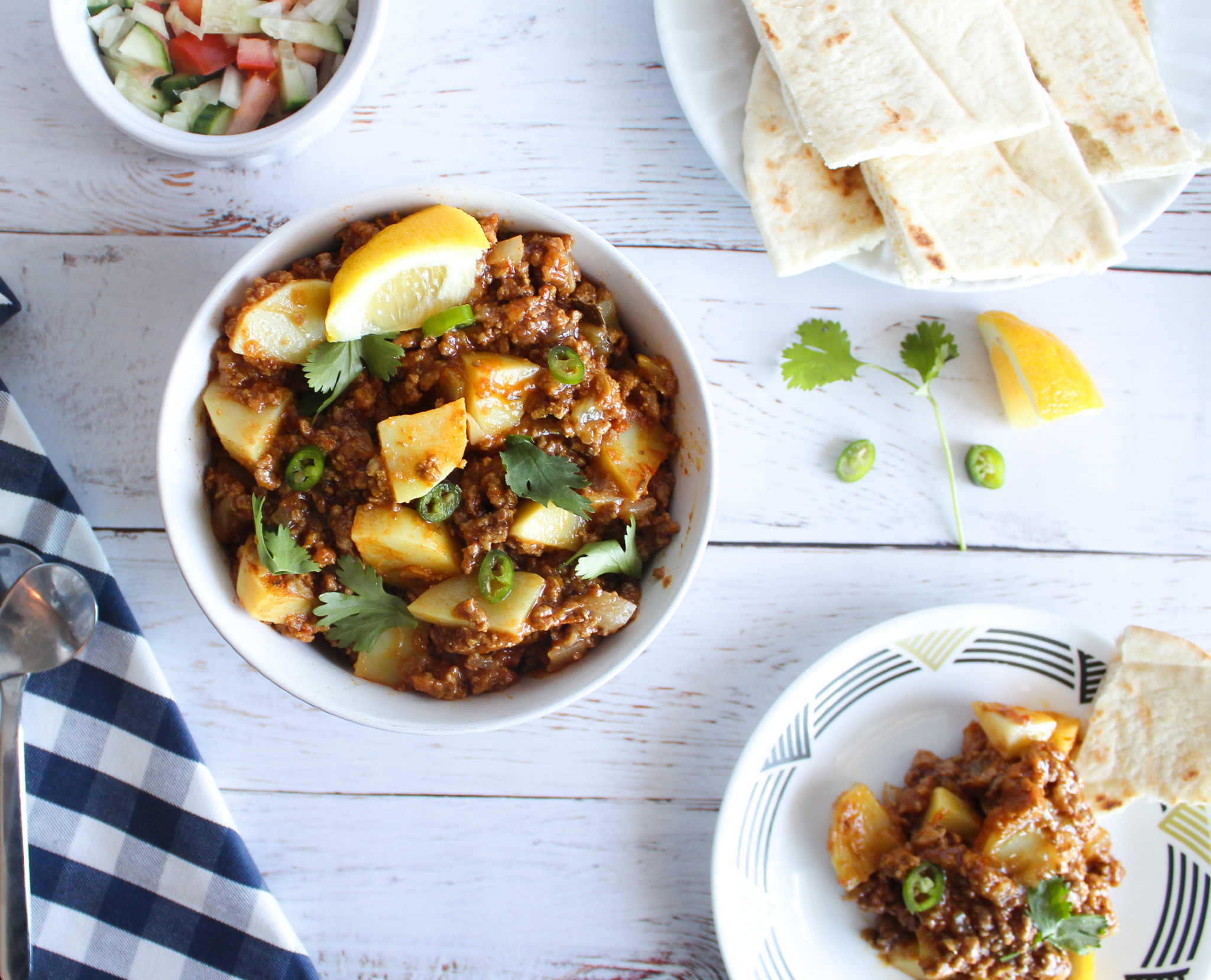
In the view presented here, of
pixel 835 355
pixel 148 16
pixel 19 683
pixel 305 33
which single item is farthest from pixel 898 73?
pixel 19 683

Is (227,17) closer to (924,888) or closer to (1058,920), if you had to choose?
(924,888)

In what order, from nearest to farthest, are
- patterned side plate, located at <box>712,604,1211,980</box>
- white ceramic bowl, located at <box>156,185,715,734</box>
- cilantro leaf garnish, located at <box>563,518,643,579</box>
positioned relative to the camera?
white ceramic bowl, located at <box>156,185,715,734</box>
cilantro leaf garnish, located at <box>563,518,643,579</box>
patterned side plate, located at <box>712,604,1211,980</box>

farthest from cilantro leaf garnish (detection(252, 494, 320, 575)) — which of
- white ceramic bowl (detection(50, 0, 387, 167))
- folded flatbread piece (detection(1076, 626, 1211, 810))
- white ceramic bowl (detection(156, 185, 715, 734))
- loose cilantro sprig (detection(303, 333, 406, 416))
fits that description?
folded flatbread piece (detection(1076, 626, 1211, 810))

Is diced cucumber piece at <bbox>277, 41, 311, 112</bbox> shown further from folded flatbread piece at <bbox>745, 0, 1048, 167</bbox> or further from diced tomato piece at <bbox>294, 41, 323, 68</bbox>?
folded flatbread piece at <bbox>745, 0, 1048, 167</bbox>

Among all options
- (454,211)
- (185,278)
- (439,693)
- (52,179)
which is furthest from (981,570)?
(52,179)

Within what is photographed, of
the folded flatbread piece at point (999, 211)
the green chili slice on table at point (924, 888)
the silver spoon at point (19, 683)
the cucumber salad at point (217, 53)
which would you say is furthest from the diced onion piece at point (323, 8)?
the green chili slice on table at point (924, 888)

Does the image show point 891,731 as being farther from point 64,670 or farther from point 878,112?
point 64,670
